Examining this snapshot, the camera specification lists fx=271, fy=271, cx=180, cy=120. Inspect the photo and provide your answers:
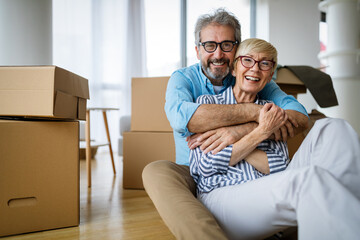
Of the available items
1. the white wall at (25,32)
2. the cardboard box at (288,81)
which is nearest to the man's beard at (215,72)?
the cardboard box at (288,81)

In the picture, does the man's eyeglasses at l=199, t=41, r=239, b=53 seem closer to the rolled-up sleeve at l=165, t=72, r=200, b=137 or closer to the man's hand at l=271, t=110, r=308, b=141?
the rolled-up sleeve at l=165, t=72, r=200, b=137

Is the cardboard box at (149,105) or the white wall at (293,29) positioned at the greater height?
the white wall at (293,29)

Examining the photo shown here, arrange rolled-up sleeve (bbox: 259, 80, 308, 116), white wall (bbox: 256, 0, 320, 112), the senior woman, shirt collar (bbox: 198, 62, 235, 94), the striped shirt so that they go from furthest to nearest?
white wall (bbox: 256, 0, 320, 112)
shirt collar (bbox: 198, 62, 235, 94)
rolled-up sleeve (bbox: 259, 80, 308, 116)
the striped shirt
the senior woman

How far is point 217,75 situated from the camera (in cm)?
111

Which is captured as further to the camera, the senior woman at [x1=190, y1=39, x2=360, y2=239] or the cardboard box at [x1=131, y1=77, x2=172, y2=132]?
the cardboard box at [x1=131, y1=77, x2=172, y2=132]

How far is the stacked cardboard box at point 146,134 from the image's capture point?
67.2 inches

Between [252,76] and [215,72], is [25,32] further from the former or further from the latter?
[252,76]

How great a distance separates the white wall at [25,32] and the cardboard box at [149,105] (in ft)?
2.48

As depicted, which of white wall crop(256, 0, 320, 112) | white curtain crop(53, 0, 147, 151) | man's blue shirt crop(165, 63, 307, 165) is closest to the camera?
man's blue shirt crop(165, 63, 307, 165)

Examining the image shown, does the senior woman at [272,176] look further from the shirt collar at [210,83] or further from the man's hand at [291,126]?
the shirt collar at [210,83]

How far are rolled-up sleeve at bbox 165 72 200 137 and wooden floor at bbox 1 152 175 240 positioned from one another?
44cm

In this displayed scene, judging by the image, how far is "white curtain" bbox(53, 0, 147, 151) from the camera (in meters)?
3.54

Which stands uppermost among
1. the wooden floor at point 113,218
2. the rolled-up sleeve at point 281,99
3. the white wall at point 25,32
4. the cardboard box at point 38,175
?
the white wall at point 25,32

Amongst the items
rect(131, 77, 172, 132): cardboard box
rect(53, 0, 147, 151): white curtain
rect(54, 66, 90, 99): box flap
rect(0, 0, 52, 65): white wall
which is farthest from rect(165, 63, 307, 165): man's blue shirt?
rect(53, 0, 147, 151): white curtain
